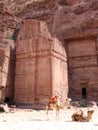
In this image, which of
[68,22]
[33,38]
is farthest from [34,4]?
[33,38]

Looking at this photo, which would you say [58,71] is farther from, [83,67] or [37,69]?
[83,67]

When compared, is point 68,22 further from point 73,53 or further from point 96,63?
point 96,63

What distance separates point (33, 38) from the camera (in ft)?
59.5

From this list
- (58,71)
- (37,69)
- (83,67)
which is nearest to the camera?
(37,69)

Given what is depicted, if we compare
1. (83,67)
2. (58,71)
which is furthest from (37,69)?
(83,67)

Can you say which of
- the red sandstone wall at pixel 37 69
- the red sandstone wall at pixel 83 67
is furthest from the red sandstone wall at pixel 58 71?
the red sandstone wall at pixel 83 67

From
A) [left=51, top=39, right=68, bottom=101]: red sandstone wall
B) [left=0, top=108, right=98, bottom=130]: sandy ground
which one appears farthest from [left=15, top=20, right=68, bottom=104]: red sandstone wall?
[left=0, top=108, right=98, bottom=130]: sandy ground

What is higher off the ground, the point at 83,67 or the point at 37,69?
the point at 83,67

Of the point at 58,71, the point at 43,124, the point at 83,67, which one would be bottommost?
the point at 43,124

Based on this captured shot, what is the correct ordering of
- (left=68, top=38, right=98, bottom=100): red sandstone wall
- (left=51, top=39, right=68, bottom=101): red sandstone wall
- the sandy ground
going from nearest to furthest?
the sandy ground → (left=51, top=39, right=68, bottom=101): red sandstone wall → (left=68, top=38, right=98, bottom=100): red sandstone wall

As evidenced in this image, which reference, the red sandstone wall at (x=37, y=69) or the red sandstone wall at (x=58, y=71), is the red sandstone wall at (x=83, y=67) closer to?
the red sandstone wall at (x=58, y=71)

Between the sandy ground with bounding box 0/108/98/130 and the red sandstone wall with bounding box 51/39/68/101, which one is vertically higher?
the red sandstone wall with bounding box 51/39/68/101

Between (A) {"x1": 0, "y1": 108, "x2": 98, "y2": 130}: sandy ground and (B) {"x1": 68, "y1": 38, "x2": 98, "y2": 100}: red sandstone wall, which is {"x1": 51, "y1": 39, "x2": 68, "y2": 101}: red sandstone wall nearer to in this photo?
(A) {"x1": 0, "y1": 108, "x2": 98, "y2": 130}: sandy ground

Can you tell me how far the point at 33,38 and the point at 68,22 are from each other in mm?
12091
